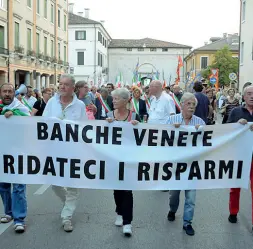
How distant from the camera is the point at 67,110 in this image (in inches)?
208

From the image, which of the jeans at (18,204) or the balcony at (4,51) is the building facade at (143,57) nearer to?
the balcony at (4,51)

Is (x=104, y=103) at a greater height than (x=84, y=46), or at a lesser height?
lesser

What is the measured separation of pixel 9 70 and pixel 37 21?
9.38m

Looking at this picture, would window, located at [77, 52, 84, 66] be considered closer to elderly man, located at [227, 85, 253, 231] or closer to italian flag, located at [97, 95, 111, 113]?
italian flag, located at [97, 95, 111, 113]

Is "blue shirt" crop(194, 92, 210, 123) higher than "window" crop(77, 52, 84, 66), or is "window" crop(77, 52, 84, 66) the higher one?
"window" crop(77, 52, 84, 66)

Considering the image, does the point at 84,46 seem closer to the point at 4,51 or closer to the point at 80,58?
the point at 80,58

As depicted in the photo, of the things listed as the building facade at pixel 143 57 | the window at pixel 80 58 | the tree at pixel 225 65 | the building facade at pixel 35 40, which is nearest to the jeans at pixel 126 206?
the building facade at pixel 35 40

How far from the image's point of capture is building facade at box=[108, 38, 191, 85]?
88.0m

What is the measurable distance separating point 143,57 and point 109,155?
87.3 meters

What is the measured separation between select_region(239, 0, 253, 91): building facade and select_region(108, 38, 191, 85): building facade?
48451mm

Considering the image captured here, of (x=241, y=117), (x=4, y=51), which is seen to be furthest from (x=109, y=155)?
(x=4, y=51)

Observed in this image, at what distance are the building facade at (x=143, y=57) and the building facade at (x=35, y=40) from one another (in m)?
39.9

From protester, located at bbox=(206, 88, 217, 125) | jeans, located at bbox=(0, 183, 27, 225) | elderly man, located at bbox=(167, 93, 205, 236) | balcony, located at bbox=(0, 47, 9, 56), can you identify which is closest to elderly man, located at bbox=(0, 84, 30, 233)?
jeans, located at bbox=(0, 183, 27, 225)

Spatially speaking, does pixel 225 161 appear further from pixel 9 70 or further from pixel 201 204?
pixel 9 70
